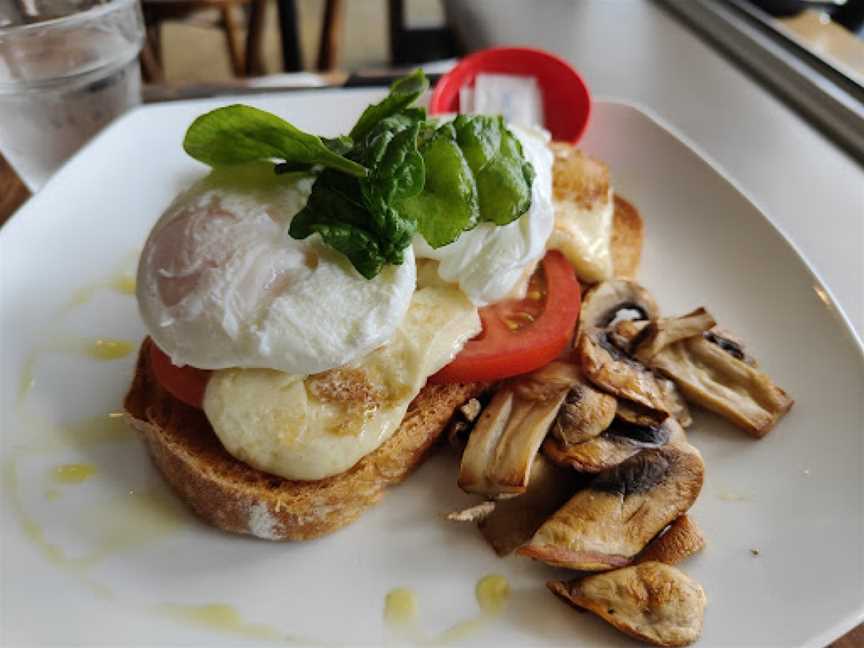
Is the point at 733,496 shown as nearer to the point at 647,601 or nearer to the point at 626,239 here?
the point at 647,601

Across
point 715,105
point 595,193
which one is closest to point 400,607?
point 595,193

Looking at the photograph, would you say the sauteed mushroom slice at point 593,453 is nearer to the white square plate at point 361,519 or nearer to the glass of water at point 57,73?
the white square plate at point 361,519

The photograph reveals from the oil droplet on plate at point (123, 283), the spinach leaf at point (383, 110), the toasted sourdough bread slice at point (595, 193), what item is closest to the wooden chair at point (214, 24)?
the oil droplet on plate at point (123, 283)

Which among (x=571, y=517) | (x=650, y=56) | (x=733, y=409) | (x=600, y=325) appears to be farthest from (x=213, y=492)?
(x=650, y=56)

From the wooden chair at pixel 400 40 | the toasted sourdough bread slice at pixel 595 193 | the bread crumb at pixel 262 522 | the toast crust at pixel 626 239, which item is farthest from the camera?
the wooden chair at pixel 400 40

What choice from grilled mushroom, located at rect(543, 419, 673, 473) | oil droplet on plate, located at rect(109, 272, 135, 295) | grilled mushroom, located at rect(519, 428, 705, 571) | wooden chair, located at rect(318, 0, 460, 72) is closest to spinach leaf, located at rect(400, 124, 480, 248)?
grilled mushroom, located at rect(543, 419, 673, 473)
